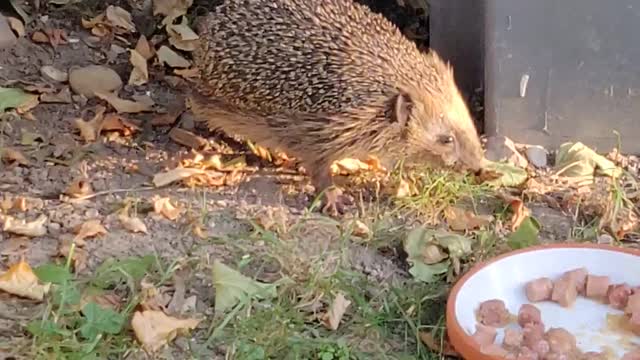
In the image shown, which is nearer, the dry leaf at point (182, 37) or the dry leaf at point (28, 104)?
the dry leaf at point (28, 104)

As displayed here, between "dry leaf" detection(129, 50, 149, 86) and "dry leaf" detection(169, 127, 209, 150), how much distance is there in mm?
486

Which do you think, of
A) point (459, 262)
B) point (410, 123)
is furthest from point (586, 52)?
point (459, 262)

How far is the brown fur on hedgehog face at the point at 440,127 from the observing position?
15.9 ft

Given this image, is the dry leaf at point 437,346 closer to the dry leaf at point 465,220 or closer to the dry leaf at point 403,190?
the dry leaf at point 465,220

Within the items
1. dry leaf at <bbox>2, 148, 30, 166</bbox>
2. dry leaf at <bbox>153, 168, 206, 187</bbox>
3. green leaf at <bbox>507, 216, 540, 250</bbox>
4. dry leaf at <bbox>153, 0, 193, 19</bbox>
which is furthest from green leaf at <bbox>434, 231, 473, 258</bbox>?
dry leaf at <bbox>153, 0, 193, 19</bbox>

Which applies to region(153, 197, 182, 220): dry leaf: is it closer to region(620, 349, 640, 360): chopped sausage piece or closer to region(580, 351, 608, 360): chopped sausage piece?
region(580, 351, 608, 360): chopped sausage piece

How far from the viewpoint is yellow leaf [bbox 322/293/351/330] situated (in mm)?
4082

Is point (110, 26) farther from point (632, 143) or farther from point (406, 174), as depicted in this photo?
point (632, 143)

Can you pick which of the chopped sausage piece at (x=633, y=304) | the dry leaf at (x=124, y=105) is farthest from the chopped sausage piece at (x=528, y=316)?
the dry leaf at (x=124, y=105)

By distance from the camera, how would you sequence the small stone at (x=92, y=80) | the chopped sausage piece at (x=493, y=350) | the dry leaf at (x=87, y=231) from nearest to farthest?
the chopped sausage piece at (x=493, y=350), the dry leaf at (x=87, y=231), the small stone at (x=92, y=80)

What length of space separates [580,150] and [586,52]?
40cm

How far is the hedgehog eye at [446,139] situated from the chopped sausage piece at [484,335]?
3.53ft

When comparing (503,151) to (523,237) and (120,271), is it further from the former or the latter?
(120,271)

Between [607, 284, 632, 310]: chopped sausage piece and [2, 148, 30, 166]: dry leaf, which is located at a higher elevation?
[2, 148, 30, 166]: dry leaf
